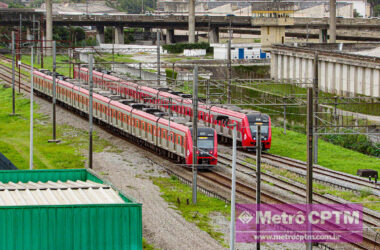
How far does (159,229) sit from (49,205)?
9273mm

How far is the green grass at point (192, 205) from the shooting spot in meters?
33.5

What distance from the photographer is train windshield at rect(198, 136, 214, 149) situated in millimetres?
44812

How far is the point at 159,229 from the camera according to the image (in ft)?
106

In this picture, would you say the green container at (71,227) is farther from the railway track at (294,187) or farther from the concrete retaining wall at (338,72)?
the concrete retaining wall at (338,72)

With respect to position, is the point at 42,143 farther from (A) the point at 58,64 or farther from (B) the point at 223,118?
(A) the point at 58,64

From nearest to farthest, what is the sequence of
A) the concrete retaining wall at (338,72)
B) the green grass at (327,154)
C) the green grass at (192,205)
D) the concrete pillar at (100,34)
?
1. the green grass at (192,205)
2. the green grass at (327,154)
3. the concrete retaining wall at (338,72)
4. the concrete pillar at (100,34)

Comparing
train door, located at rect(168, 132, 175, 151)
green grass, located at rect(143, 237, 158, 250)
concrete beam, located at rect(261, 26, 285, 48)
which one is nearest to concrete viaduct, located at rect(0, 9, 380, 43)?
concrete beam, located at rect(261, 26, 285, 48)

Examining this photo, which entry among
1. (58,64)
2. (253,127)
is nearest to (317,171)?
(253,127)

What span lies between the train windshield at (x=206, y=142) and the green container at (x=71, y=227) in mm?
20733

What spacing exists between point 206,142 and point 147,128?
325 inches

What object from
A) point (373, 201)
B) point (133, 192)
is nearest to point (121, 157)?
point (133, 192)

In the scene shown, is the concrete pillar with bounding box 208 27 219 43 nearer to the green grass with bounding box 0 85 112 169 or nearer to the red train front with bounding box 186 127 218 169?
the green grass with bounding box 0 85 112 169

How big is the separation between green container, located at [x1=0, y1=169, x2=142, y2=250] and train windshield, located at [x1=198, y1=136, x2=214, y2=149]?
20.7 metres

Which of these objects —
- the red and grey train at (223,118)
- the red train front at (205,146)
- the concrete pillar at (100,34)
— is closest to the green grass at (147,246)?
the red and grey train at (223,118)
